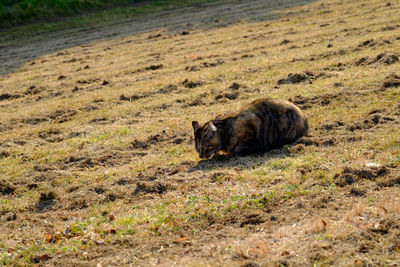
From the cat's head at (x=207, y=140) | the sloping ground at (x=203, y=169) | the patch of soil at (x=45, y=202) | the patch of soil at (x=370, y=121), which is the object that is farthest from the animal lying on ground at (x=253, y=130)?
the patch of soil at (x=45, y=202)

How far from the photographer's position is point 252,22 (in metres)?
26.0

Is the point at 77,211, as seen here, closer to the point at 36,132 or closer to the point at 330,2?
the point at 36,132

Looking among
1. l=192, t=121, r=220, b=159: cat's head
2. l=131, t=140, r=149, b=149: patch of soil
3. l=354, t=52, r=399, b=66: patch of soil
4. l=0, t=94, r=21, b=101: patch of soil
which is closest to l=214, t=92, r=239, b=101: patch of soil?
l=131, t=140, r=149, b=149: patch of soil

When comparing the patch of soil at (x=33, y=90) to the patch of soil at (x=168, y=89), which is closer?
the patch of soil at (x=168, y=89)

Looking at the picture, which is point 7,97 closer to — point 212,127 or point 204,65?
point 204,65

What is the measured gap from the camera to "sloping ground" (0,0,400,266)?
231 inches

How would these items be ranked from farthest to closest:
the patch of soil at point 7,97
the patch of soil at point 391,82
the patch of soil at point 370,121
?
1. the patch of soil at point 7,97
2. the patch of soil at point 391,82
3. the patch of soil at point 370,121

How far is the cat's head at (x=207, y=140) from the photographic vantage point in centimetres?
842

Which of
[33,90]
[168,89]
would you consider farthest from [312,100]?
[33,90]

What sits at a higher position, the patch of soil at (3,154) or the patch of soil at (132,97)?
the patch of soil at (132,97)

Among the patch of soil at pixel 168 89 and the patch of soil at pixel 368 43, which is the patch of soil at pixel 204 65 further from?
the patch of soil at pixel 368 43

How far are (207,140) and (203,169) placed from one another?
523 millimetres

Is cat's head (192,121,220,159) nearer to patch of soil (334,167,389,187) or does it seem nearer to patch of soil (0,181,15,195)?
patch of soil (334,167,389,187)

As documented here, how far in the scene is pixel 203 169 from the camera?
27.3ft
